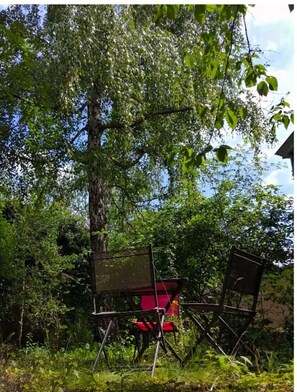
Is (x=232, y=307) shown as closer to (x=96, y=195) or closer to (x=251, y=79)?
(x=251, y=79)

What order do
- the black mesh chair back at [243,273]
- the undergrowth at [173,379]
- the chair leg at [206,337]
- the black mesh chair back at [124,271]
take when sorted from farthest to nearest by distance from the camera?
the black mesh chair back at [124,271] < the black mesh chair back at [243,273] < the chair leg at [206,337] < the undergrowth at [173,379]

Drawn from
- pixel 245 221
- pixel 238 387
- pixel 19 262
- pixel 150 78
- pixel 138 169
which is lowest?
pixel 238 387

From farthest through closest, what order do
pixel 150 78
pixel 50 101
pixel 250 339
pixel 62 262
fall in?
pixel 62 262, pixel 150 78, pixel 50 101, pixel 250 339

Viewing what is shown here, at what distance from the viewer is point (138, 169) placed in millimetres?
6234

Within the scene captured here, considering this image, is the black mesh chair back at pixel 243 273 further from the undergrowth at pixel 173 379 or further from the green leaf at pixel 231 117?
the green leaf at pixel 231 117

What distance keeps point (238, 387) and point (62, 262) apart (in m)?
4.10

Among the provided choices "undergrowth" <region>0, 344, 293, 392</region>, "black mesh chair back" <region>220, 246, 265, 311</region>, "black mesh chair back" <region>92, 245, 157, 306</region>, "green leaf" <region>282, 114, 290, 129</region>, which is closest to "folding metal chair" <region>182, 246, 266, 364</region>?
"black mesh chair back" <region>220, 246, 265, 311</region>

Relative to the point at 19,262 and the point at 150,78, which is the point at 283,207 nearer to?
the point at 150,78

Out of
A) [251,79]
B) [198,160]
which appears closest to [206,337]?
[198,160]

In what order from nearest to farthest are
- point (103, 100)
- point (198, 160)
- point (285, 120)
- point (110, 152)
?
point (198, 160)
point (285, 120)
point (110, 152)
point (103, 100)

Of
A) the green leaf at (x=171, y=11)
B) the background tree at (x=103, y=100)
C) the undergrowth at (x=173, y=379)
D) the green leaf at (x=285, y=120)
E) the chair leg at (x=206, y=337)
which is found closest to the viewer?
the green leaf at (x=171, y=11)

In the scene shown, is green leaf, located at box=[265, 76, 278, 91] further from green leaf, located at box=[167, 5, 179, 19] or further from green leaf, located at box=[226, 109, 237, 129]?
green leaf, located at box=[167, 5, 179, 19]

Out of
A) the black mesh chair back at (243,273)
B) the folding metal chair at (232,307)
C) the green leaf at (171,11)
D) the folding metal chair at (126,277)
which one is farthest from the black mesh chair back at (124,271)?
the green leaf at (171,11)

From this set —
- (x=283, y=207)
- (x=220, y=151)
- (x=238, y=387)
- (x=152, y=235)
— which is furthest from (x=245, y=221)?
(x=220, y=151)
